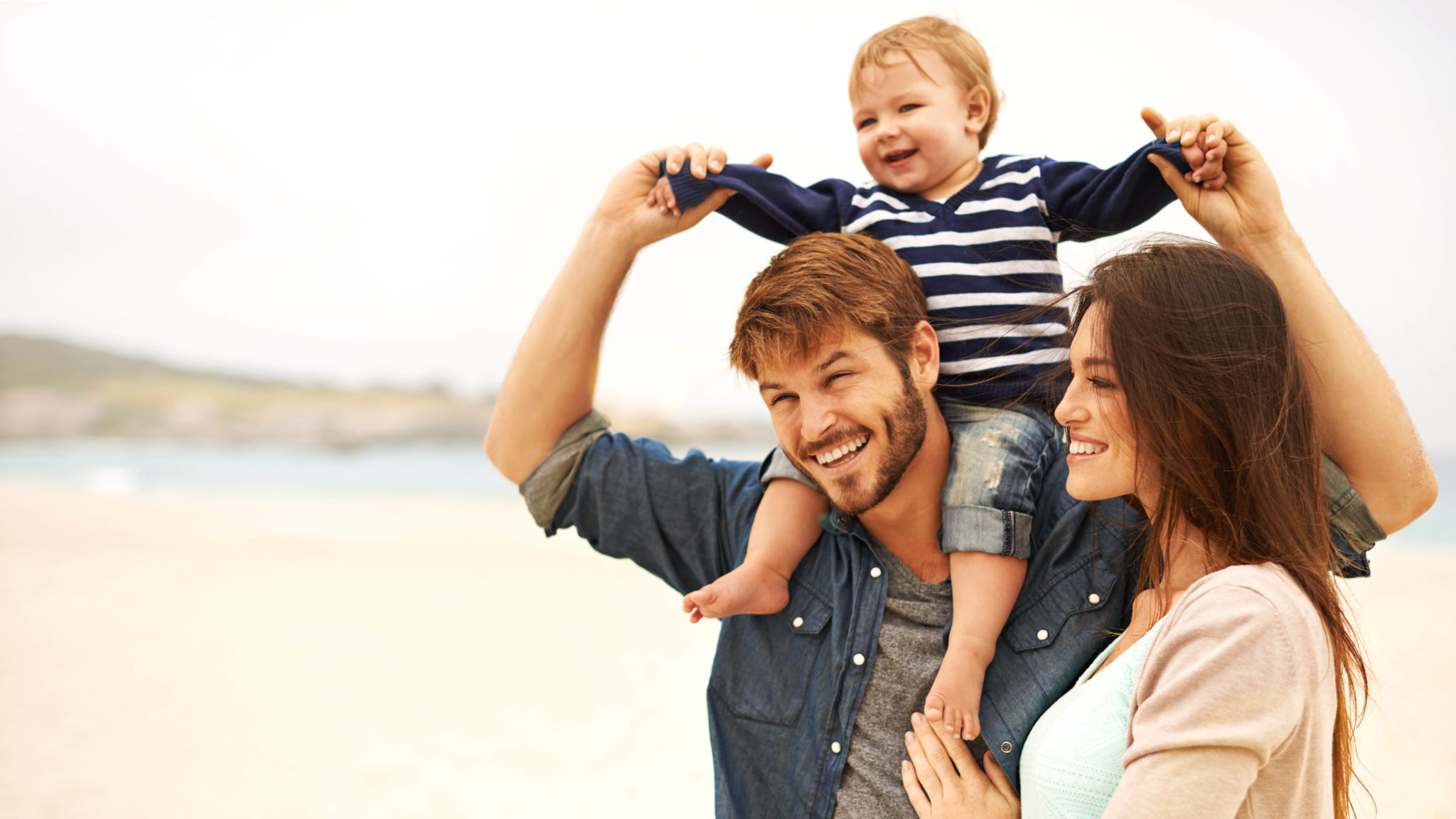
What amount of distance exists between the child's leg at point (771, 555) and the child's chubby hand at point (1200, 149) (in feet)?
3.36

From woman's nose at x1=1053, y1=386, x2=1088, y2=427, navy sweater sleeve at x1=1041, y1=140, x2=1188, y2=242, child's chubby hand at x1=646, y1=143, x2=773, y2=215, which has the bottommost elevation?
woman's nose at x1=1053, y1=386, x2=1088, y2=427

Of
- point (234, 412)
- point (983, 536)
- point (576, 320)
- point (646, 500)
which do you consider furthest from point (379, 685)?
point (234, 412)

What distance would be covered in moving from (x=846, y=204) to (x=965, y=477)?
76 cm

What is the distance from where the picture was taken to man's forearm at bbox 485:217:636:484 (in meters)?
2.17

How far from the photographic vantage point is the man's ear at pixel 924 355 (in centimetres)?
205

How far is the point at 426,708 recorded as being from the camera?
7652 millimetres

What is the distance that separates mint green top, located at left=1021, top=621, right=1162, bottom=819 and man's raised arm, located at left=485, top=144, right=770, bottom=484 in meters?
1.26

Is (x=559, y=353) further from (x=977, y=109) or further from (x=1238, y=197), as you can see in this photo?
(x=1238, y=197)

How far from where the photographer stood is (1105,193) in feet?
6.49

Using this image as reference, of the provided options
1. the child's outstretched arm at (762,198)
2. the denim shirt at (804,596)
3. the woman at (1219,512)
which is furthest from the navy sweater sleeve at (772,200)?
the woman at (1219,512)

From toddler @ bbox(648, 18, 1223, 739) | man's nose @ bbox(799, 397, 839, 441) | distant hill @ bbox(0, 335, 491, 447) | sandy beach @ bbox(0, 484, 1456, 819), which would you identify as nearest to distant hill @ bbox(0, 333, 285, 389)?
distant hill @ bbox(0, 335, 491, 447)

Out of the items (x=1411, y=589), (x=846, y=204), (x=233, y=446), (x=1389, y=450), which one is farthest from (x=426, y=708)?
(x=233, y=446)

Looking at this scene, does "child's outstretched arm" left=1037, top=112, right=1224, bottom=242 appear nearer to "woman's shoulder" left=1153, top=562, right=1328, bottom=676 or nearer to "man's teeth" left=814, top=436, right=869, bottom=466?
"man's teeth" left=814, top=436, right=869, bottom=466

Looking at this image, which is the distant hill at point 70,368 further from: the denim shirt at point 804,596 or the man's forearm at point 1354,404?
the man's forearm at point 1354,404
